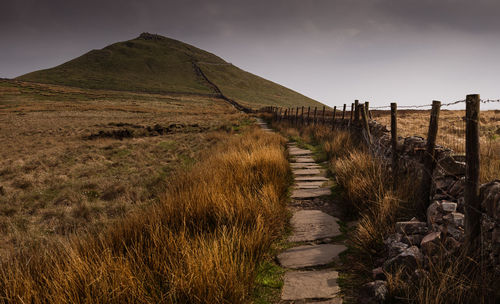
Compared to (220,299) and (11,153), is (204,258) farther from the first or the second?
(11,153)

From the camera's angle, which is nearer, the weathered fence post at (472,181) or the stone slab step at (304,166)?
the weathered fence post at (472,181)

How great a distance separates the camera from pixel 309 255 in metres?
2.94

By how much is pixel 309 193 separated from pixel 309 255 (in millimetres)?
2159

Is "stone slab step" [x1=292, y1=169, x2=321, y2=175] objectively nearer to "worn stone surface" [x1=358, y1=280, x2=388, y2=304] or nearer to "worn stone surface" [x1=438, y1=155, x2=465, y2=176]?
"worn stone surface" [x1=438, y1=155, x2=465, y2=176]

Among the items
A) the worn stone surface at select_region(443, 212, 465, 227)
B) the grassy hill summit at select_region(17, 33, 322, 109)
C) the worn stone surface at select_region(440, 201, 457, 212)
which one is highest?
the grassy hill summit at select_region(17, 33, 322, 109)

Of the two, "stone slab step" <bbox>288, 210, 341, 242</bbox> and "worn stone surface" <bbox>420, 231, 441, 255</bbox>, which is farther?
"stone slab step" <bbox>288, 210, 341, 242</bbox>

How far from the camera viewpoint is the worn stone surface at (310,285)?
7.39ft

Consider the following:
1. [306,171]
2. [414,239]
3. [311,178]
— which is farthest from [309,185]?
[414,239]

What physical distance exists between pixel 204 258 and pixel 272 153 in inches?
173

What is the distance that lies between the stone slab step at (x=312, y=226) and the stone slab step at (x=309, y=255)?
0.78 feet

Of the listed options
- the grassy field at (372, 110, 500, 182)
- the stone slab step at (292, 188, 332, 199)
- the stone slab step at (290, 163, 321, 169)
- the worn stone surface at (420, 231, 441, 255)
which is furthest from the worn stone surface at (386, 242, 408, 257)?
the stone slab step at (290, 163, 321, 169)

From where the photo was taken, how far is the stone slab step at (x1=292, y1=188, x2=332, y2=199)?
Answer: 16.0 ft

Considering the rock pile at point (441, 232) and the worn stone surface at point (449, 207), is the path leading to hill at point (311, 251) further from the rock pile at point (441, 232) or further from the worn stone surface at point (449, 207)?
the worn stone surface at point (449, 207)

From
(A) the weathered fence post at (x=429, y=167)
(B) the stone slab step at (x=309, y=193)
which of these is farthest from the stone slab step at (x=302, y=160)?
(A) the weathered fence post at (x=429, y=167)
